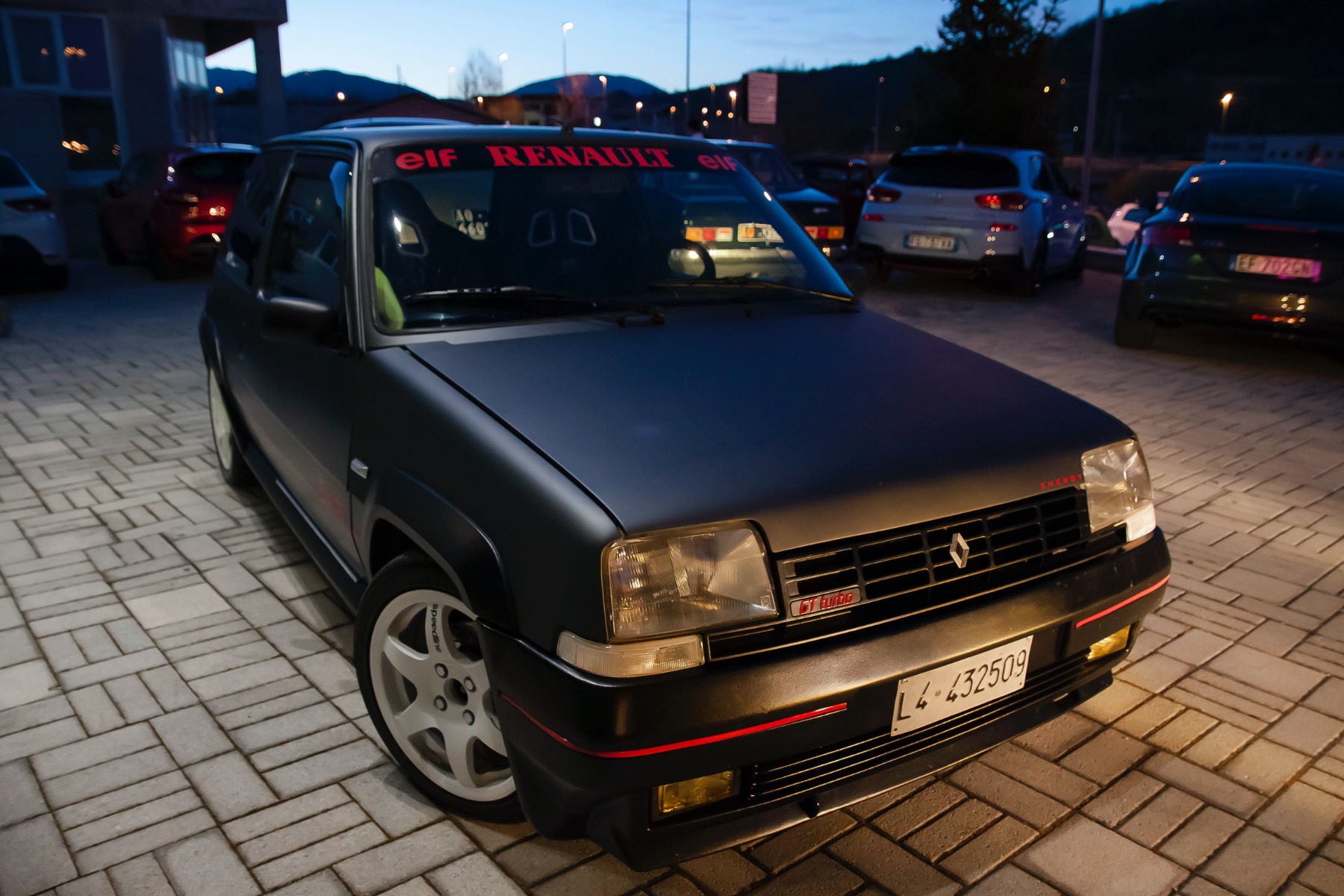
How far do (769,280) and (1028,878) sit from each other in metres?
1.92

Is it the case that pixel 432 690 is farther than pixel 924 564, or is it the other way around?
pixel 432 690

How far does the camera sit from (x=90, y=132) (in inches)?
731

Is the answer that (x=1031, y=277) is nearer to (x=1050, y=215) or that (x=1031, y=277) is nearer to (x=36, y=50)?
(x=1050, y=215)

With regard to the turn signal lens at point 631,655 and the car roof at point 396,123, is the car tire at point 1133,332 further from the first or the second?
the turn signal lens at point 631,655

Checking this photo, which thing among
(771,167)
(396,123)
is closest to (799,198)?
(771,167)

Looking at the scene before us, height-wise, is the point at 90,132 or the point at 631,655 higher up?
the point at 90,132

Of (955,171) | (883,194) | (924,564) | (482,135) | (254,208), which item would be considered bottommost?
(924,564)

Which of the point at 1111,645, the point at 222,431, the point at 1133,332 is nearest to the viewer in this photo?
the point at 1111,645

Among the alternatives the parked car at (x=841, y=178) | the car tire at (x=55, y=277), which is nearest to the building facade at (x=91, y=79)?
the car tire at (x=55, y=277)

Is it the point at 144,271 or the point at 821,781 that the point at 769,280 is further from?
the point at 144,271

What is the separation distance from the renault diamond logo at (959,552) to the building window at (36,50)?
21054mm

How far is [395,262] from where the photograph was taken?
2.81 m

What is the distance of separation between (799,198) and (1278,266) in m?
5.66

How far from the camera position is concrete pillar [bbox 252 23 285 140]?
2097cm
